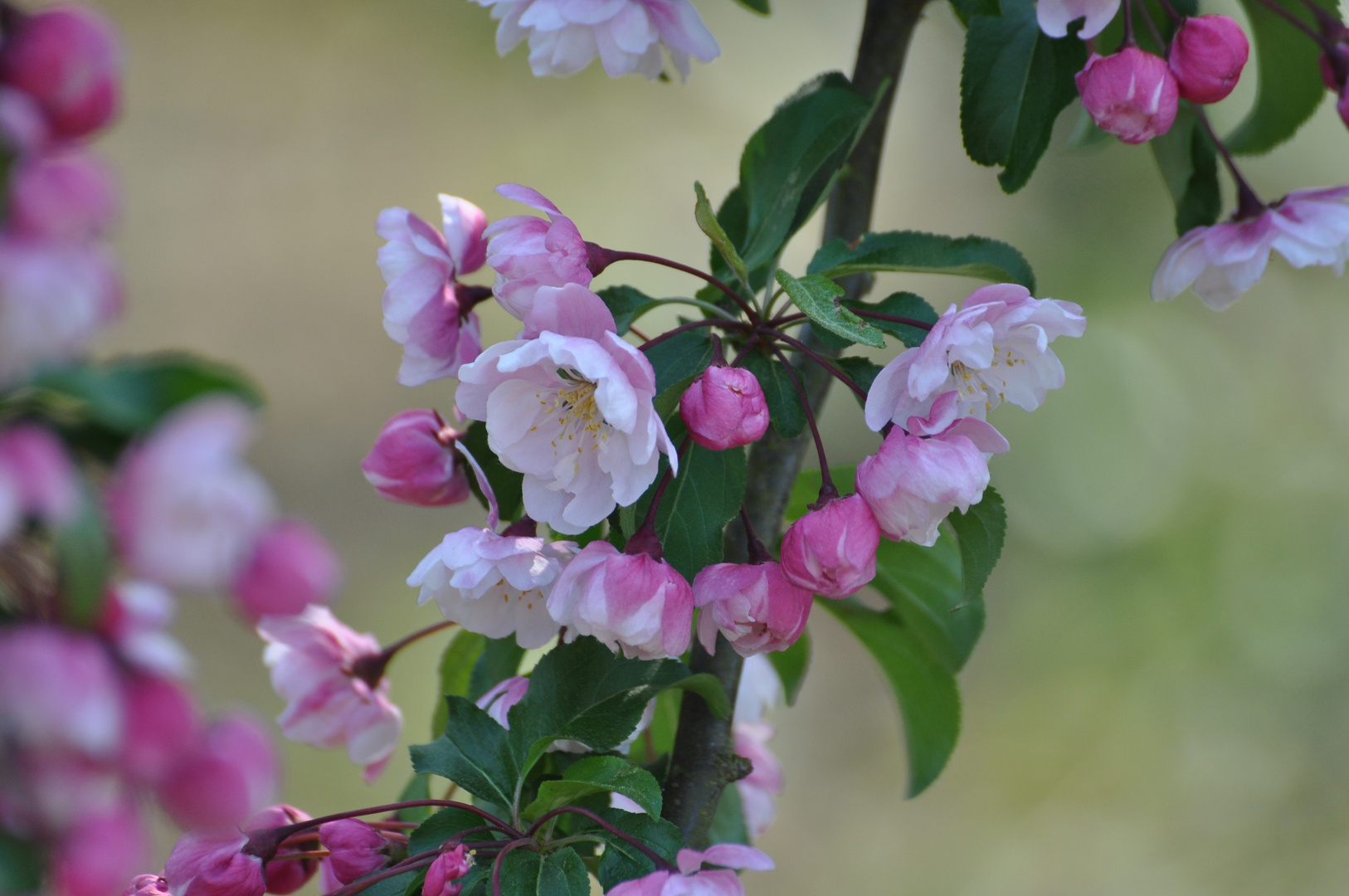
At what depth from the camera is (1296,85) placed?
0.82 metres

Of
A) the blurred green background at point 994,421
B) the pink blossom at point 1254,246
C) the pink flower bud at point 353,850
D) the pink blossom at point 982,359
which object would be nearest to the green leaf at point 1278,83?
the pink blossom at point 1254,246

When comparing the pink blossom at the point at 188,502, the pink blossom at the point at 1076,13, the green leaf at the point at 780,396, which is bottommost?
the pink blossom at the point at 188,502

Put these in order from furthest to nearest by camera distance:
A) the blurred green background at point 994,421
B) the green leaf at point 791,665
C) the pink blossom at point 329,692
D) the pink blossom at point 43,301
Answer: the blurred green background at point 994,421
the green leaf at point 791,665
the pink blossom at point 329,692
the pink blossom at point 43,301

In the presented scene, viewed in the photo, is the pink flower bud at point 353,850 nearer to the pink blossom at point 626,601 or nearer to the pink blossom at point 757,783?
the pink blossom at point 626,601

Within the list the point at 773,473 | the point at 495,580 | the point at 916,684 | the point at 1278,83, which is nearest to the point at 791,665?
the point at 916,684

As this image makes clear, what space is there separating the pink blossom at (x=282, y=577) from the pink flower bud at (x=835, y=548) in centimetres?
27

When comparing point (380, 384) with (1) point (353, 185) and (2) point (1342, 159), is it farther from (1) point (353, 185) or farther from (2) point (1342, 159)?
(2) point (1342, 159)

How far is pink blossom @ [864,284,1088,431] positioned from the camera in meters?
0.50

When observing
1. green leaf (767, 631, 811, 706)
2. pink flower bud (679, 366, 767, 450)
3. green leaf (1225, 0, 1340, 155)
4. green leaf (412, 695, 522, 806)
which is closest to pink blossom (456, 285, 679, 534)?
pink flower bud (679, 366, 767, 450)

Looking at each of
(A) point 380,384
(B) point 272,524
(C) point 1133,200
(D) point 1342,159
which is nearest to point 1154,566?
(C) point 1133,200

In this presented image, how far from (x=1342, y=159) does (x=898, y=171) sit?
0.92 m

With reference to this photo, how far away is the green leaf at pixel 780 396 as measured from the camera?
1.86ft

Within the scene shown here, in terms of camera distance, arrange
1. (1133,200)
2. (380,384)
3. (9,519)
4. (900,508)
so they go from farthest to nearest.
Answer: (1133,200) < (380,384) < (900,508) < (9,519)

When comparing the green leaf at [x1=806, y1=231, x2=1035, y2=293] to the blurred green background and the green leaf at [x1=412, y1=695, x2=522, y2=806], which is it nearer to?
the green leaf at [x1=412, y1=695, x2=522, y2=806]
